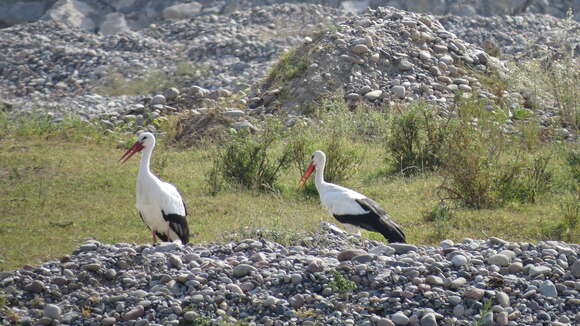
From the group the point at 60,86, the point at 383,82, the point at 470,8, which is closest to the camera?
the point at 383,82

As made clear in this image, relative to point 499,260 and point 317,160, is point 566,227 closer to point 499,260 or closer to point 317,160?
point 499,260

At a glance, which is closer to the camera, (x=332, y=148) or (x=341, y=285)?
(x=341, y=285)

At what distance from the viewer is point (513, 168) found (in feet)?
37.5

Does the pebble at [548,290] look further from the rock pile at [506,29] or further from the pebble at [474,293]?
the rock pile at [506,29]

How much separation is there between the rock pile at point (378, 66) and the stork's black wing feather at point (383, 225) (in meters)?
6.99

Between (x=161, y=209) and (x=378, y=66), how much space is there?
8.86m

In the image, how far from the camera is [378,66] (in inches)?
687

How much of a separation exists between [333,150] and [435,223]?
8.60 ft

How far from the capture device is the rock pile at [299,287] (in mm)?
7035

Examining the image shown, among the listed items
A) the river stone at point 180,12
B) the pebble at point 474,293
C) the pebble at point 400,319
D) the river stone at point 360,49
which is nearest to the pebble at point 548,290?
the pebble at point 474,293

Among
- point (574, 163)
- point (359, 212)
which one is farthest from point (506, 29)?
point (359, 212)

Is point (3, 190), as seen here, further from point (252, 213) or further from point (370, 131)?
point (370, 131)

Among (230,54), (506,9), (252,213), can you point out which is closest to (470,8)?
(506,9)

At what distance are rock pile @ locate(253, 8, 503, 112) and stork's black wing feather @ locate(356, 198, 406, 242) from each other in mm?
6993
